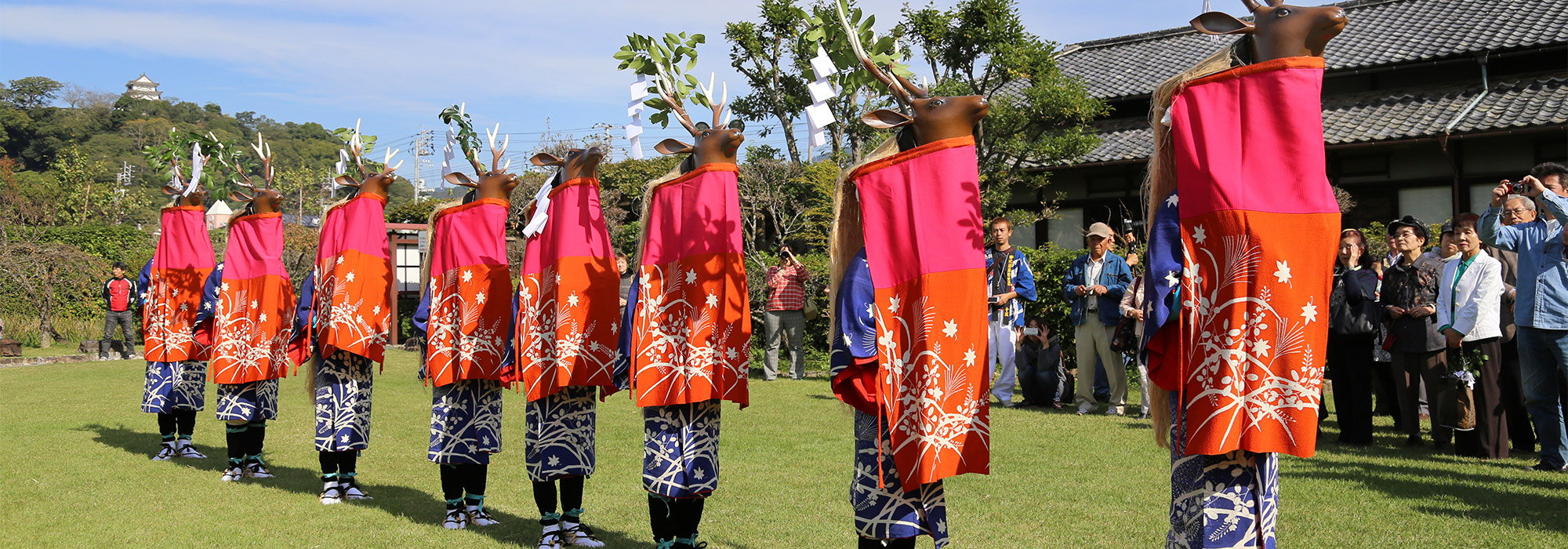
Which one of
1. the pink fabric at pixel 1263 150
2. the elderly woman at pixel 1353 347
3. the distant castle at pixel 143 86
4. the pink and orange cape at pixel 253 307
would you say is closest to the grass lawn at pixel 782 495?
the elderly woman at pixel 1353 347

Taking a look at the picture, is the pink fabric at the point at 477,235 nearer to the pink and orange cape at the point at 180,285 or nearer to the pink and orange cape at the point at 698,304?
the pink and orange cape at the point at 698,304

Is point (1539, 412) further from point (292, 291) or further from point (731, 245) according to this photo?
point (292, 291)

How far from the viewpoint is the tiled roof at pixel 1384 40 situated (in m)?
15.3

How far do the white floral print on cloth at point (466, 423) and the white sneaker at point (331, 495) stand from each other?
1.08m

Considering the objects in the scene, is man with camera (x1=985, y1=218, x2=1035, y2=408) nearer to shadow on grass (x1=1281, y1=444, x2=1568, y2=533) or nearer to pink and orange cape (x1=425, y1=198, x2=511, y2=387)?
shadow on grass (x1=1281, y1=444, x2=1568, y2=533)

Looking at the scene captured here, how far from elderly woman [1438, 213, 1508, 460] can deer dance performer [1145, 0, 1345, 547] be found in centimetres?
498

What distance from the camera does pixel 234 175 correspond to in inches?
336

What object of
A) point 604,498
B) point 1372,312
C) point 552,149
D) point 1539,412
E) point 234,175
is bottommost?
point 604,498

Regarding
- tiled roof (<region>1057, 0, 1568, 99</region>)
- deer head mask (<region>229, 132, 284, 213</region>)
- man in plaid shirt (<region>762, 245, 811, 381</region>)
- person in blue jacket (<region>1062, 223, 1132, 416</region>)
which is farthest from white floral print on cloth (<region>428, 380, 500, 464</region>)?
tiled roof (<region>1057, 0, 1568, 99</region>)

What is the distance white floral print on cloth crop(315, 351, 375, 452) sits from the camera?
21.5 ft

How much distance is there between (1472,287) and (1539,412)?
93 cm

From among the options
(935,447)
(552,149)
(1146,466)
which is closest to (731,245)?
(935,447)

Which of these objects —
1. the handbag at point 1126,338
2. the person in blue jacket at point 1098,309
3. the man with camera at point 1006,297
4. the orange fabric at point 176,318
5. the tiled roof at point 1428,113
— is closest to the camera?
the handbag at point 1126,338

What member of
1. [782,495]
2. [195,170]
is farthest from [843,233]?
[195,170]
